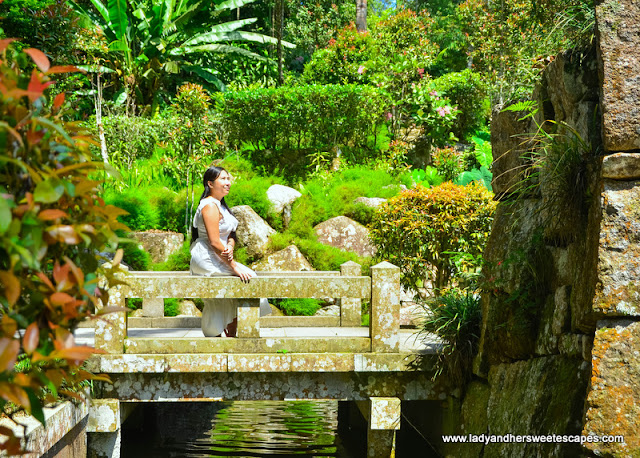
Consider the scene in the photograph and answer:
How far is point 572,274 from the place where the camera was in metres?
4.78

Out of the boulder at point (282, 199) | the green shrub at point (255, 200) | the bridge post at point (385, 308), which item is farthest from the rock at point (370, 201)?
the bridge post at point (385, 308)

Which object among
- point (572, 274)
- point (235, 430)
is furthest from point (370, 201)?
point (572, 274)

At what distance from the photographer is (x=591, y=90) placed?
186 inches

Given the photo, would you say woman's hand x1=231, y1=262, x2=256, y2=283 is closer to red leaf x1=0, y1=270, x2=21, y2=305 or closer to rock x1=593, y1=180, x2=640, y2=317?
rock x1=593, y1=180, x2=640, y2=317

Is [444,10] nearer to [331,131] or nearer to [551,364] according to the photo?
[331,131]

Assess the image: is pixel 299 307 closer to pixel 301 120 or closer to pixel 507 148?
pixel 507 148

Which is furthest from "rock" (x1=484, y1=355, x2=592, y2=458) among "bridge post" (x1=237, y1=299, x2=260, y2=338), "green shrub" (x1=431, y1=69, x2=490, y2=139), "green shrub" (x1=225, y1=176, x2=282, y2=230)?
"green shrub" (x1=431, y1=69, x2=490, y2=139)

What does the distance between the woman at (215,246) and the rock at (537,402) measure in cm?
250

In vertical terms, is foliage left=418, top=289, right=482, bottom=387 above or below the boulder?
below

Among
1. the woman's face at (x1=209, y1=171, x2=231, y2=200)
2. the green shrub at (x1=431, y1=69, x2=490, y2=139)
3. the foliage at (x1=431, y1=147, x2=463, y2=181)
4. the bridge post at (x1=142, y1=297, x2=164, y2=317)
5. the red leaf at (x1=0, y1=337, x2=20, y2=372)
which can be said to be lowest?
the bridge post at (x1=142, y1=297, x2=164, y2=317)

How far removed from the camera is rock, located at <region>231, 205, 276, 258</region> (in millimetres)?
11406

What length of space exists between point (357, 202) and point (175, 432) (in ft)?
18.6

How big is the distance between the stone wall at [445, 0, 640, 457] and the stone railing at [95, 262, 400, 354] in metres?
0.88

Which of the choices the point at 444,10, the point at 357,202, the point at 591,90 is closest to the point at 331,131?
the point at 357,202
